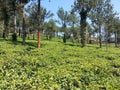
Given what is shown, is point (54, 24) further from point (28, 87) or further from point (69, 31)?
point (28, 87)

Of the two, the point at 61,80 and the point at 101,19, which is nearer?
the point at 61,80

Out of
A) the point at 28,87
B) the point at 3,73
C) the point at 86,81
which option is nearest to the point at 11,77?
the point at 3,73

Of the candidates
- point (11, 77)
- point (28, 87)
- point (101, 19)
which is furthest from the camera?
point (101, 19)

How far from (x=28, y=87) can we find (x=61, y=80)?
65.3 inches

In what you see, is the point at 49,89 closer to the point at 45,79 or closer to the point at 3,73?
the point at 45,79

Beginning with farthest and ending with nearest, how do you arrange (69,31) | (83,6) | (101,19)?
(69,31)
(101,19)
(83,6)

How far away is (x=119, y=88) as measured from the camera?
9.55m

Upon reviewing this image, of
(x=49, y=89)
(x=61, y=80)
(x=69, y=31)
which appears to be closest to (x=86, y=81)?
(x=61, y=80)

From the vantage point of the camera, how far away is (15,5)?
57.0 m

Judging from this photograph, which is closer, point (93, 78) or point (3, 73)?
point (3, 73)

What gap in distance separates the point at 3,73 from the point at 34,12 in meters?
64.0

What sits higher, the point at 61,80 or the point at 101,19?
the point at 101,19

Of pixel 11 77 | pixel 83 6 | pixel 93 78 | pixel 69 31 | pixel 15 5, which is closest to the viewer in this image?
pixel 11 77

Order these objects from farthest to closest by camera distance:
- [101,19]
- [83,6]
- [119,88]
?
[101,19] → [83,6] → [119,88]
